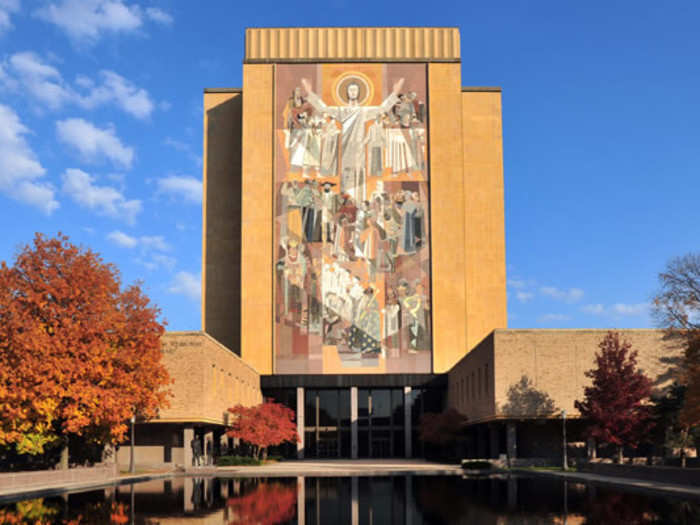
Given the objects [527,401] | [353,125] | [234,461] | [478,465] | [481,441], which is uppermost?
[353,125]

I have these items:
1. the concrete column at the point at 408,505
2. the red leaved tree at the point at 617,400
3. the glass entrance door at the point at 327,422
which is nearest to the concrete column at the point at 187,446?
the concrete column at the point at 408,505

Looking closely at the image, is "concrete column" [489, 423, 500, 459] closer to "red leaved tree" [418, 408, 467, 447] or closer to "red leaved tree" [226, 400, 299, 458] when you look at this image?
"red leaved tree" [418, 408, 467, 447]

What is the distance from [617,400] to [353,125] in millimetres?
47458

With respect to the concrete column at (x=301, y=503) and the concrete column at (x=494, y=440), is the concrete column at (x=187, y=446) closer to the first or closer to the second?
the concrete column at (x=301, y=503)

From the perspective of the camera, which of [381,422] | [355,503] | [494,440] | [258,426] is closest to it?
[355,503]

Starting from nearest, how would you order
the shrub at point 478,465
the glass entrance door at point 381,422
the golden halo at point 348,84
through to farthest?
1. the shrub at point 478,465
2. the glass entrance door at point 381,422
3. the golden halo at point 348,84

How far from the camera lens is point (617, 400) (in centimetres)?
5581

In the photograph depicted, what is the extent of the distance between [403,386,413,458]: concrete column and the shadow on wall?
30.6 metres

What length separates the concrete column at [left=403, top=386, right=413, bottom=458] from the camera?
90.0m

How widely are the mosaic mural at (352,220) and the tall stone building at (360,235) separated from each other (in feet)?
0.48

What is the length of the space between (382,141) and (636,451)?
4237 centimetres

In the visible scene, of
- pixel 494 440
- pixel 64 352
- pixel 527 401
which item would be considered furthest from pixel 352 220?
pixel 64 352

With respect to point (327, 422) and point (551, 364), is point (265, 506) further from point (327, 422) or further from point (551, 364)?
point (327, 422)

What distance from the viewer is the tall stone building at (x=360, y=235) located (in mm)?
89688
